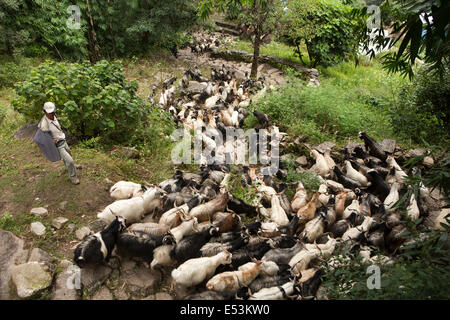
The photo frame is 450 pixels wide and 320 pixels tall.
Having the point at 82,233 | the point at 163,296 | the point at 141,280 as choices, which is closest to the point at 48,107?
the point at 82,233

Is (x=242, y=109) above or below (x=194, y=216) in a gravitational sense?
above

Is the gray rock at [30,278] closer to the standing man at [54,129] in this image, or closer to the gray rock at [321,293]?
the standing man at [54,129]

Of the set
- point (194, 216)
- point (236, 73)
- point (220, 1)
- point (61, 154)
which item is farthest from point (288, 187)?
point (236, 73)

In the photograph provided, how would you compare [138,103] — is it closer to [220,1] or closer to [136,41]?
[220,1]

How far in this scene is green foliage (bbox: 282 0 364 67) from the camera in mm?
12898

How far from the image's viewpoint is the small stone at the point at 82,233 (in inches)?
172

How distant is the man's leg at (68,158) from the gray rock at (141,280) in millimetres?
2326

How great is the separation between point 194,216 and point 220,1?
3.86m

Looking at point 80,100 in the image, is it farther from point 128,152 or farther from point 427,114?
point 427,114

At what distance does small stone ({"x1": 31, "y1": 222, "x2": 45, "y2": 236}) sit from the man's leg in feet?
3.46

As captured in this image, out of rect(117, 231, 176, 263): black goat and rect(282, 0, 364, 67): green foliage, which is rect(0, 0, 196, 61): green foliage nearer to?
rect(282, 0, 364, 67): green foliage

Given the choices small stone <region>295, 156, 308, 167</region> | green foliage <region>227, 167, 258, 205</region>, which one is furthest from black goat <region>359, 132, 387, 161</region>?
green foliage <region>227, 167, 258, 205</region>

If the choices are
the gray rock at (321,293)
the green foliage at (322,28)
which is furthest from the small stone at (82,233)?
the green foliage at (322,28)

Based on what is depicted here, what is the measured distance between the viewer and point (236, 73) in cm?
1435
